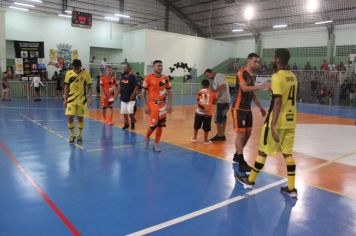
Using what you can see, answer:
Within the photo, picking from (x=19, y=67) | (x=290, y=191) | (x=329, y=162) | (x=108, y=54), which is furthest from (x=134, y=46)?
(x=290, y=191)

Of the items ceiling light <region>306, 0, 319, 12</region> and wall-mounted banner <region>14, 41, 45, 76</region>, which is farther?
ceiling light <region>306, 0, 319, 12</region>

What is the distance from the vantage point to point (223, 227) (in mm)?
3369

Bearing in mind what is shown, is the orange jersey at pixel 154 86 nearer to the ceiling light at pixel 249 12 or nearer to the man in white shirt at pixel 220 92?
the man in white shirt at pixel 220 92

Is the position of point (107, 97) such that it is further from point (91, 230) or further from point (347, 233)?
point (347, 233)

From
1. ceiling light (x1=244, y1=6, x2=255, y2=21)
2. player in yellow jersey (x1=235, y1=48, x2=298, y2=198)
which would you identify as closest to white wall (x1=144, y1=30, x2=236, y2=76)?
ceiling light (x1=244, y1=6, x2=255, y2=21)

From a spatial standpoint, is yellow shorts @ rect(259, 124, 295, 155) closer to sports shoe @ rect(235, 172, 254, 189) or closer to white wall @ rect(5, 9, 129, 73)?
sports shoe @ rect(235, 172, 254, 189)

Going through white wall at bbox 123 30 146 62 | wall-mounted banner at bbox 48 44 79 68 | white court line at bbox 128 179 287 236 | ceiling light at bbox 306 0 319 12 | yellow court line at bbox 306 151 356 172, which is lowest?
white court line at bbox 128 179 287 236

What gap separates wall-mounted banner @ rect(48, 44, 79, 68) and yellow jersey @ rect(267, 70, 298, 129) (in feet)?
72.2

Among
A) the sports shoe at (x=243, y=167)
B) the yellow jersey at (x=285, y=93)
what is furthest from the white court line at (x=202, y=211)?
the yellow jersey at (x=285, y=93)

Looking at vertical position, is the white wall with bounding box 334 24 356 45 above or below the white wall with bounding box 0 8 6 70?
above

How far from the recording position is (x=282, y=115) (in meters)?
4.12

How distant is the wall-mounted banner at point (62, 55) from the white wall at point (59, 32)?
1.00ft

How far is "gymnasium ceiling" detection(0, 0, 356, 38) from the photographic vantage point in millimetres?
22984

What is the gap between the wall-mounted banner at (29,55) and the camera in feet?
63.6
